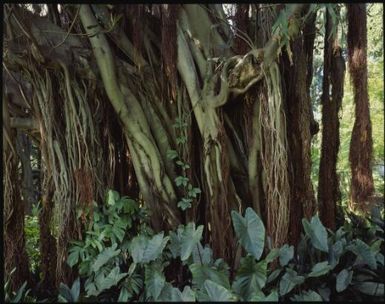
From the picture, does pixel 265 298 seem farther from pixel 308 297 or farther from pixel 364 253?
pixel 364 253

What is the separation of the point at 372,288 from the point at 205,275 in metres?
0.83

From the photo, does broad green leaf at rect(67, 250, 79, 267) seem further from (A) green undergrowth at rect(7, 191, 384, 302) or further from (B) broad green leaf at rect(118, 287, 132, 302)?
(B) broad green leaf at rect(118, 287, 132, 302)

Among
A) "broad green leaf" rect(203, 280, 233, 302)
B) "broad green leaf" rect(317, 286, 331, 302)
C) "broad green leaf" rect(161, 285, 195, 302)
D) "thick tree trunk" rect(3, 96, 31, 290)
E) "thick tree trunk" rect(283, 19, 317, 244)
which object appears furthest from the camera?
"thick tree trunk" rect(283, 19, 317, 244)

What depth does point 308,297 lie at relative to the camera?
1905 millimetres

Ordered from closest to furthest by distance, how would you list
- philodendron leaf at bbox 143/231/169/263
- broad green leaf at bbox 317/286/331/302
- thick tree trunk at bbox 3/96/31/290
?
broad green leaf at bbox 317/286/331/302, philodendron leaf at bbox 143/231/169/263, thick tree trunk at bbox 3/96/31/290

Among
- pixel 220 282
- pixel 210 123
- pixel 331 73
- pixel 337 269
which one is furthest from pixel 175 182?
pixel 331 73

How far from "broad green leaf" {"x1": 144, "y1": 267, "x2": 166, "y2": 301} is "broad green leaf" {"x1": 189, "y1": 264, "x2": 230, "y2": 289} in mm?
182

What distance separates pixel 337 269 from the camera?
2156 millimetres

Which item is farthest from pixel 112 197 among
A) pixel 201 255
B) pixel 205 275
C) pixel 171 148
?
pixel 205 275

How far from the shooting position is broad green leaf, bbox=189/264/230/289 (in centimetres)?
190

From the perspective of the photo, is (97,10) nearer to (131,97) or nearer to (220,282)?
(131,97)

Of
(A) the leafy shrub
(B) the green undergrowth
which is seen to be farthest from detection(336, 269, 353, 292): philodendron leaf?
(A) the leafy shrub

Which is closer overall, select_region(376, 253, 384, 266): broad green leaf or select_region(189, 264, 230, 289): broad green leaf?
select_region(189, 264, 230, 289): broad green leaf

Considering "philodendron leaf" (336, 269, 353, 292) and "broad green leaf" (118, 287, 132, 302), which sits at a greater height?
"philodendron leaf" (336, 269, 353, 292)
